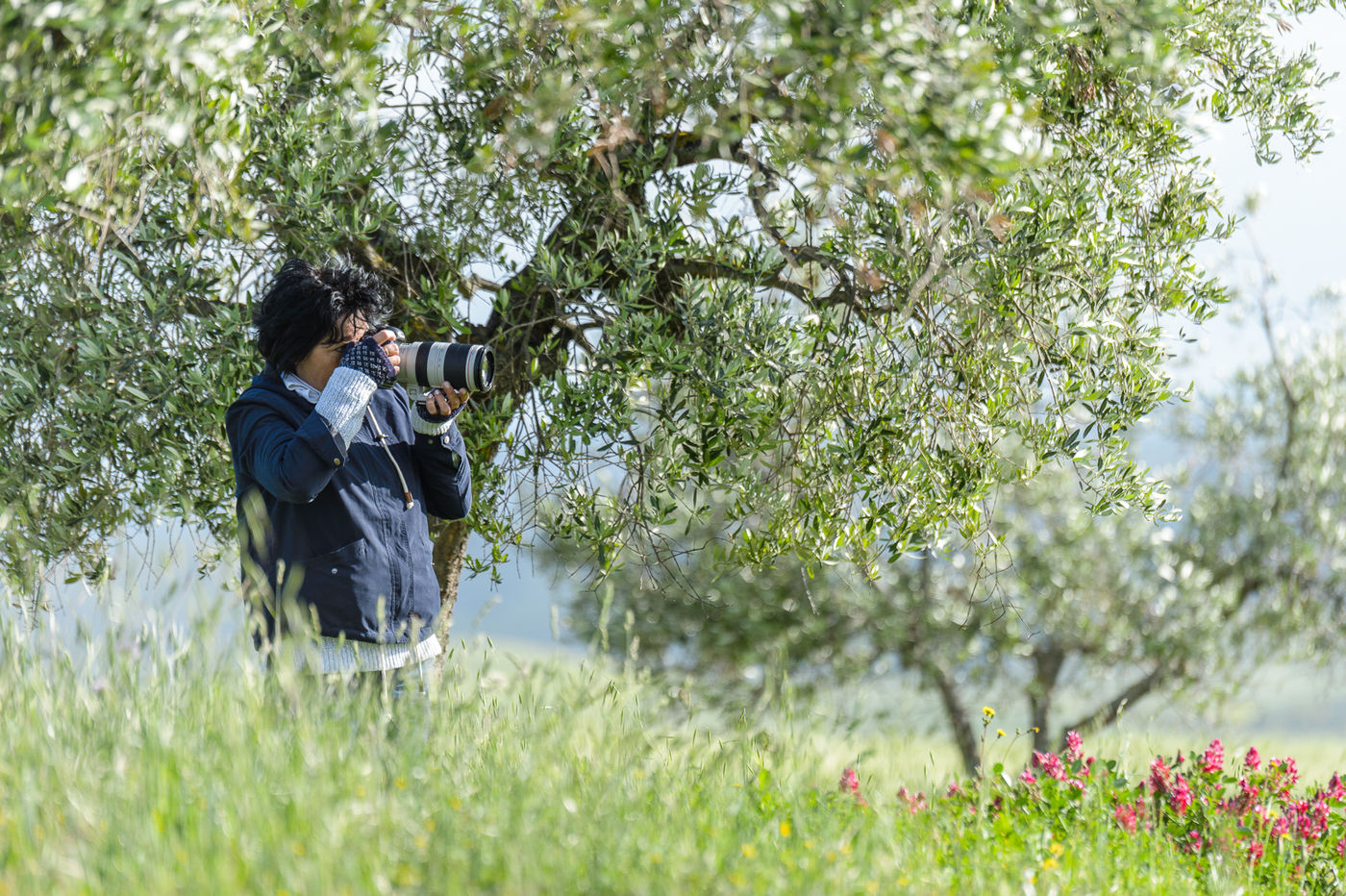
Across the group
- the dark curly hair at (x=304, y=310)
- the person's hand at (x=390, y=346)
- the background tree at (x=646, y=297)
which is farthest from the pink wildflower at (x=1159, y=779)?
the dark curly hair at (x=304, y=310)

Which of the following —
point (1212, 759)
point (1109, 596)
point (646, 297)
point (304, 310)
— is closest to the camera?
point (304, 310)

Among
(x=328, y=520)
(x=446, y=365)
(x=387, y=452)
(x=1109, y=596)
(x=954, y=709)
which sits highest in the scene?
(x=1109, y=596)


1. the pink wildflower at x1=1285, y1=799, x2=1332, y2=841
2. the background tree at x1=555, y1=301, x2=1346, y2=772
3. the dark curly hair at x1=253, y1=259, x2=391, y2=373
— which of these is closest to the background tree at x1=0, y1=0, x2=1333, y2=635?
the dark curly hair at x1=253, y1=259, x2=391, y2=373

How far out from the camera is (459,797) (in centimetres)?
288

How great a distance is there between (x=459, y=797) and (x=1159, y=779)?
3523mm

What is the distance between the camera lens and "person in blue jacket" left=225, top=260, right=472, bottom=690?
3375 mm

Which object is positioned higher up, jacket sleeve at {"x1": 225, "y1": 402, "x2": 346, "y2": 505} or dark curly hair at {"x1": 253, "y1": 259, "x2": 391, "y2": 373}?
dark curly hair at {"x1": 253, "y1": 259, "x2": 391, "y2": 373}

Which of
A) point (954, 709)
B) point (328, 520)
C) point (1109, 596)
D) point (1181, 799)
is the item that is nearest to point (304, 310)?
point (328, 520)

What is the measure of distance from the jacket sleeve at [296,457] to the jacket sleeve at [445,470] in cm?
46

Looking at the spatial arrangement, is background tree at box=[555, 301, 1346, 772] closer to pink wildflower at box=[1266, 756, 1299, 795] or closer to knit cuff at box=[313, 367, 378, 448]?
pink wildflower at box=[1266, 756, 1299, 795]

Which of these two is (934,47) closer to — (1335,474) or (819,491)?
(819,491)

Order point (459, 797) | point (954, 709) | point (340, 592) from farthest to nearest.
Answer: point (954, 709) → point (340, 592) → point (459, 797)

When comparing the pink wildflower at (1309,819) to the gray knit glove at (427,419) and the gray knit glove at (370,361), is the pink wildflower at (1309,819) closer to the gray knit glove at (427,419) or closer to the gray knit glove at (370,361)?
the gray knit glove at (427,419)

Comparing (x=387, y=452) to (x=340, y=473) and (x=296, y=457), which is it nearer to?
(x=340, y=473)
